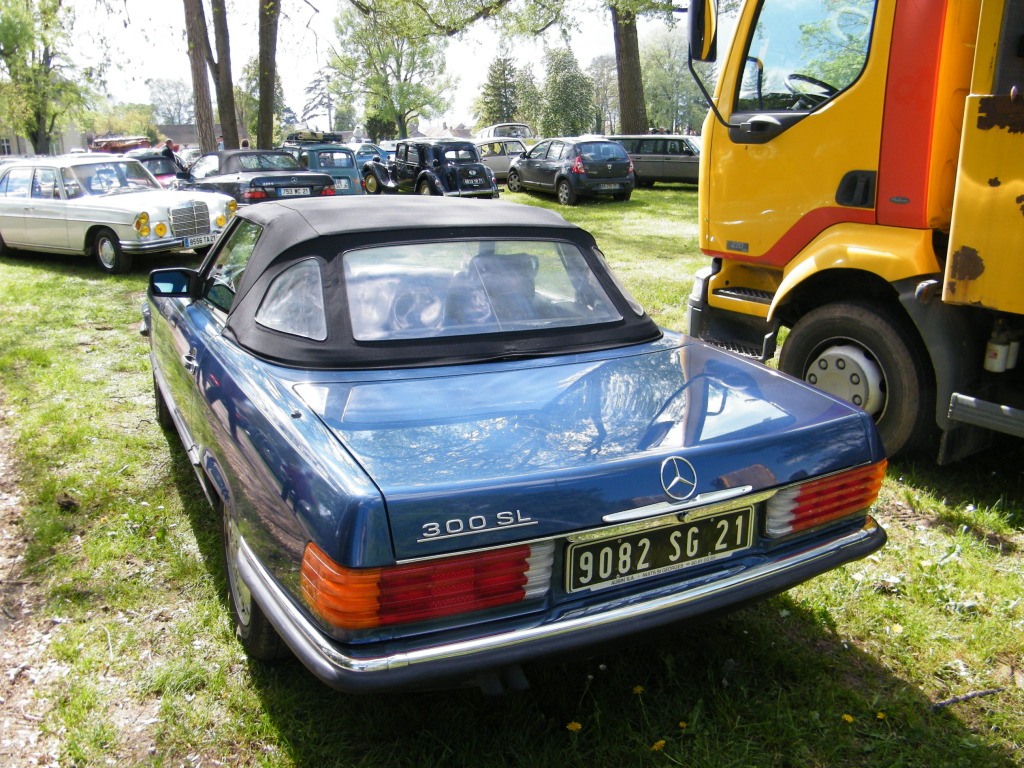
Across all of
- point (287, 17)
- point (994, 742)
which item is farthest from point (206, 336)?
point (287, 17)

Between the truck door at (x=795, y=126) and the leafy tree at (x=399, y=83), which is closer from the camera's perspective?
the truck door at (x=795, y=126)

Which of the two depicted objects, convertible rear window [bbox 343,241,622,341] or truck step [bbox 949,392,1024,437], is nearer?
convertible rear window [bbox 343,241,622,341]

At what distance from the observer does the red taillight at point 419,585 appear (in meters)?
1.92

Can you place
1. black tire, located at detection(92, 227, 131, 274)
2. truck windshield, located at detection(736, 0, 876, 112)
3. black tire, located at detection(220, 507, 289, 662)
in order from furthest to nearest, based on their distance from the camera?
black tire, located at detection(92, 227, 131, 274) → truck windshield, located at detection(736, 0, 876, 112) → black tire, located at detection(220, 507, 289, 662)

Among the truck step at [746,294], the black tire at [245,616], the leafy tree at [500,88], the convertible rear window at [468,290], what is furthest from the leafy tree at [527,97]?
the black tire at [245,616]

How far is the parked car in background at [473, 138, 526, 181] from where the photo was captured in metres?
25.4

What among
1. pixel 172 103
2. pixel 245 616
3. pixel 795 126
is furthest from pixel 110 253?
pixel 172 103

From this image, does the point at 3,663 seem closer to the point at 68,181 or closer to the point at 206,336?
the point at 206,336

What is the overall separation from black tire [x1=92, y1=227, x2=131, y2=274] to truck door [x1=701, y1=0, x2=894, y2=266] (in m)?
8.32

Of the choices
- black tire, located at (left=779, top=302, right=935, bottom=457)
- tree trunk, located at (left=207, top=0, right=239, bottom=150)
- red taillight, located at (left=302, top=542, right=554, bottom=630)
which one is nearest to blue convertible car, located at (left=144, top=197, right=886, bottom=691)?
red taillight, located at (left=302, top=542, right=554, bottom=630)

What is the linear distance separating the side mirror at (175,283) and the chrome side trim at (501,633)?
1.70m

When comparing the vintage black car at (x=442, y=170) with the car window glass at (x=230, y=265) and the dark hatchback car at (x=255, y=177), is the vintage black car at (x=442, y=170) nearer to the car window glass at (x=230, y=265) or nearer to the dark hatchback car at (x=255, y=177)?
the dark hatchback car at (x=255, y=177)

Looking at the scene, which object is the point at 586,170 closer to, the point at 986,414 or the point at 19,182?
the point at 19,182

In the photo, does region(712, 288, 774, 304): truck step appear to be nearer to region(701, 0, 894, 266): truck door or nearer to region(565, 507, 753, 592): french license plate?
region(701, 0, 894, 266): truck door
